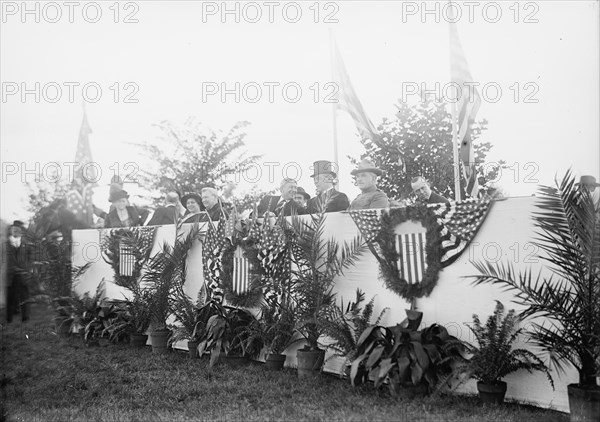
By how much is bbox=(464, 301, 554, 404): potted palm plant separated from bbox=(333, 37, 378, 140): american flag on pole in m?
6.67

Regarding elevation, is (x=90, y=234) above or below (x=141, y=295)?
above

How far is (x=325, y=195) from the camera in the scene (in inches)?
249

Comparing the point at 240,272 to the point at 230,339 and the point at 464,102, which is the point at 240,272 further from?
the point at 464,102

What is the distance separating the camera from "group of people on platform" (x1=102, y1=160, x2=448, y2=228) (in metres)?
6.66

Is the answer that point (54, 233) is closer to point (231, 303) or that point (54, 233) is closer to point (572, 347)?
point (231, 303)

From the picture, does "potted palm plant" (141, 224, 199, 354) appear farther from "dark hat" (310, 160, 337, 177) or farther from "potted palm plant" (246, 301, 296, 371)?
"potted palm plant" (246, 301, 296, 371)

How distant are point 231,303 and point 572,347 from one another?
13.7 ft

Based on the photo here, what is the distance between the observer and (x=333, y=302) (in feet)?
19.5

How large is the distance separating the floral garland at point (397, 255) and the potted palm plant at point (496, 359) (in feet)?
2.49

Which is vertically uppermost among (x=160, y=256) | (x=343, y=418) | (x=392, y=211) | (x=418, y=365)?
(x=392, y=211)

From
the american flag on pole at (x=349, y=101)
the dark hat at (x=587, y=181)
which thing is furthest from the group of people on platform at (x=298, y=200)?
the american flag on pole at (x=349, y=101)

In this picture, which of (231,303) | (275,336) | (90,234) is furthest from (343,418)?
(90,234)

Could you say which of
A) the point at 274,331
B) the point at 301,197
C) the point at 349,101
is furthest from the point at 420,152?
the point at 274,331

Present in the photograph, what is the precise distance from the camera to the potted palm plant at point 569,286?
4.06 meters
